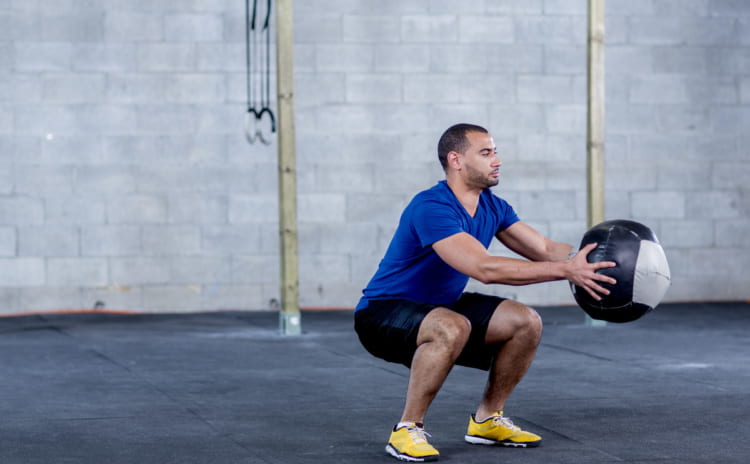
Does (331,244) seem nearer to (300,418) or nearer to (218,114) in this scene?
(218,114)

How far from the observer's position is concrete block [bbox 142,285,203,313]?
8.59 metres

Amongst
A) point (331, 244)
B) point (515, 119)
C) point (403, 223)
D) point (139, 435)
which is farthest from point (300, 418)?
point (515, 119)

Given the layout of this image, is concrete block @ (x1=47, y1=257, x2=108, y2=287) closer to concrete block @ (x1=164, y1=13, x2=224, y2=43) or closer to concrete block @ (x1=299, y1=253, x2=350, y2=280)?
concrete block @ (x1=299, y1=253, x2=350, y2=280)

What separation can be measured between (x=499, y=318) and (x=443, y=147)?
0.57m

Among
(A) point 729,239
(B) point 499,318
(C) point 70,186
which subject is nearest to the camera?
(B) point 499,318

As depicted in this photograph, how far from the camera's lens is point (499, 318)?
357 centimetres

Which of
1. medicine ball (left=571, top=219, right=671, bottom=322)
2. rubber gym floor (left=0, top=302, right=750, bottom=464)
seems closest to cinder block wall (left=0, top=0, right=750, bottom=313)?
rubber gym floor (left=0, top=302, right=750, bottom=464)

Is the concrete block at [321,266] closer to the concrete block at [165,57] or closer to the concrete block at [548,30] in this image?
the concrete block at [165,57]

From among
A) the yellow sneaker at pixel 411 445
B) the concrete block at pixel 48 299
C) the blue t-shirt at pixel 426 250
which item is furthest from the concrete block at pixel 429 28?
the yellow sneaker at pixel 411 445

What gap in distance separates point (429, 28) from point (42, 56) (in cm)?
292

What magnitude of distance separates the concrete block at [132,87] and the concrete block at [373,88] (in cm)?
145

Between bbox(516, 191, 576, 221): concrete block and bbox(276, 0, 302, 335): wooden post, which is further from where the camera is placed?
bbox(516, 191, 576, 221): concrete block

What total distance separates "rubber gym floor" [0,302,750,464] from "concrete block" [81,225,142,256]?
3.15 feet

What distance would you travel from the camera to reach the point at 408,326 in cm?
349
